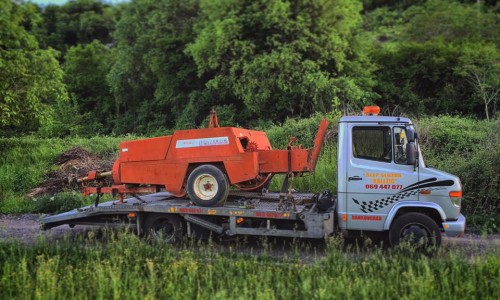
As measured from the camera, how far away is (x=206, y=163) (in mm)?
8750

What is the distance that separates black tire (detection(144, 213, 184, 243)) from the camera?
29.0ft

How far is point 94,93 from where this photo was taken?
109ft

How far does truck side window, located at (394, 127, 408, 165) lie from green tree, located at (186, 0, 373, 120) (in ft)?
39.2

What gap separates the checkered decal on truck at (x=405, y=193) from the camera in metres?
7.84

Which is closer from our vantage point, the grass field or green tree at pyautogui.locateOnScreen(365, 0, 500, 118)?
the grass field

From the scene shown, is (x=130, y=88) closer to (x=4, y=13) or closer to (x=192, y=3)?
(x=192, y=3)

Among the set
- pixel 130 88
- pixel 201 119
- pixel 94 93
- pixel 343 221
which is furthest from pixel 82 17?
pixel 343 221

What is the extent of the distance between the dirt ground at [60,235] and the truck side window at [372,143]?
195cm

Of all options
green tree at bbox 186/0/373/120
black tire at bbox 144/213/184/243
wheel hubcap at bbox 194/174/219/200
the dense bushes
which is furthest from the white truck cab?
green tree at bbox 186/0/373/120

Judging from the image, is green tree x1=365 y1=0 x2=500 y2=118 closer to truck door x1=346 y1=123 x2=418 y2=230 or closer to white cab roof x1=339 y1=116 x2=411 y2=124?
white cab roof x1=339 y1=116 x2=411 y2=124

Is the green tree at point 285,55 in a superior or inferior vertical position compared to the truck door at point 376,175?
superior

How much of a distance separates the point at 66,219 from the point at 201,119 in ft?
53.6

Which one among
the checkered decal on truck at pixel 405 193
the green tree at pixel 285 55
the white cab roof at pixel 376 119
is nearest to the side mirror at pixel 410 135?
the white cab roof at pixel 376 119

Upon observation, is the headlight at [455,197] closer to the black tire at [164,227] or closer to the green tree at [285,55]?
the black tire at [164,227]
